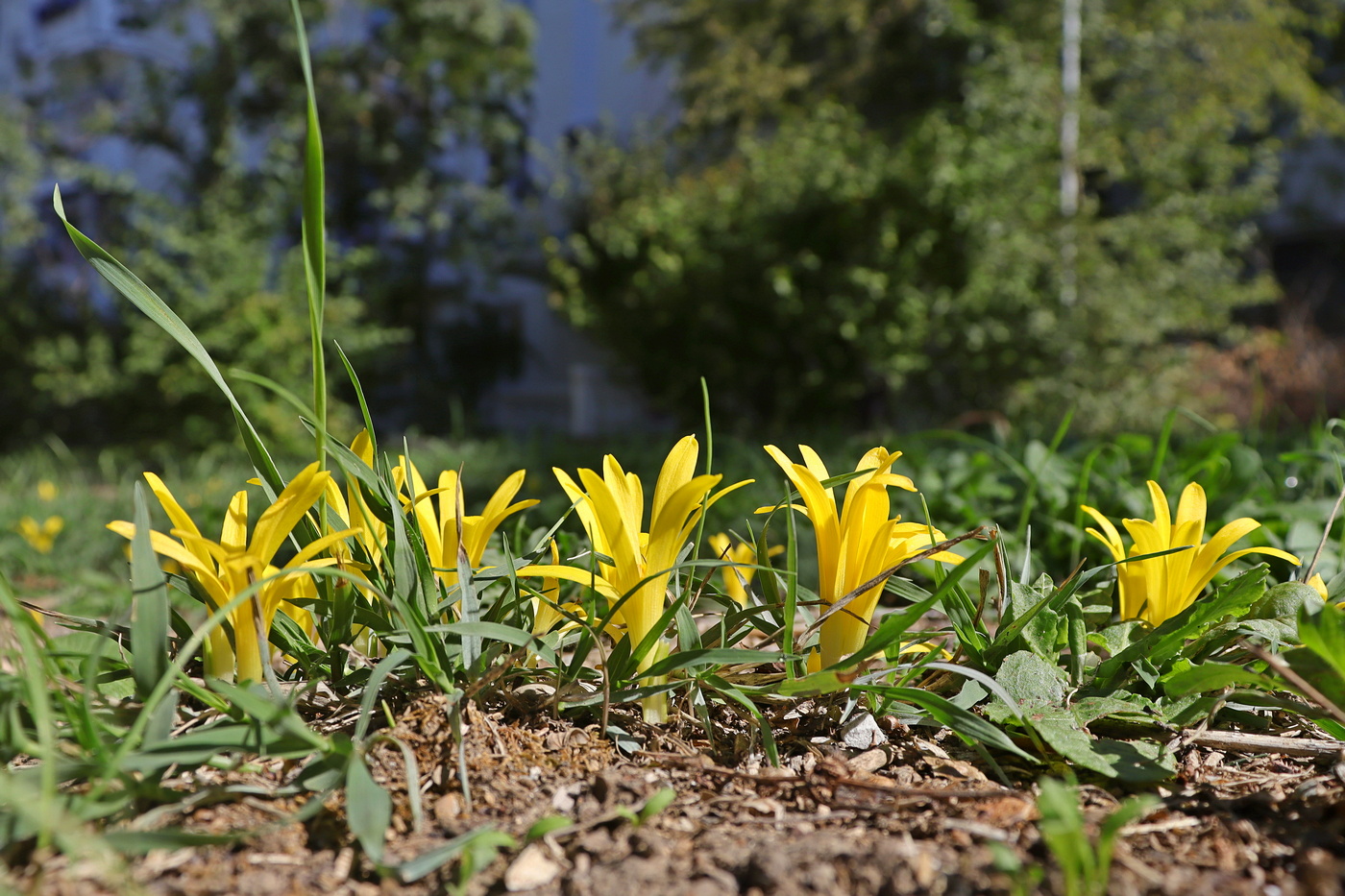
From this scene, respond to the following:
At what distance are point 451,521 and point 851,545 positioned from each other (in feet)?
1.54

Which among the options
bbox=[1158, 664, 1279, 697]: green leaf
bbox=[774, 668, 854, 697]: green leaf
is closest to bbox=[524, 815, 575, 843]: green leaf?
bbox=[774, 668, 854, 697]: green leaf

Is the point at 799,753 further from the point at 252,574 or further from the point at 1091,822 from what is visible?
the point at 252,574

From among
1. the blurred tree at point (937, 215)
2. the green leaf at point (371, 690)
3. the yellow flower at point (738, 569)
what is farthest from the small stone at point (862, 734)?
the blurred tree at point (937, 215)

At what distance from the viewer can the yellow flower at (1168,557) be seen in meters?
1.07

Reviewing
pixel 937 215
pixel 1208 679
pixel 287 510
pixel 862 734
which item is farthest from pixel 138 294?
pixel 937 215

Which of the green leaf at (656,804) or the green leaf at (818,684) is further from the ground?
the green leaf at (818,684)

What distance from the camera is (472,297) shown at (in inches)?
559

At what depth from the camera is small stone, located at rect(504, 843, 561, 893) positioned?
0.75 meters

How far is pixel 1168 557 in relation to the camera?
1.11 meters

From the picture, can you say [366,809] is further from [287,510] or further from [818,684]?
[818,684]

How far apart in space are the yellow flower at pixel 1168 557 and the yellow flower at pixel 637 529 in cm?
51

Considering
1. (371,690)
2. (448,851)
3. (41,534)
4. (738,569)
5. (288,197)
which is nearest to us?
(448,851)

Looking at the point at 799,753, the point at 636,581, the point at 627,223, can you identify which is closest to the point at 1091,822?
the point at 799,753

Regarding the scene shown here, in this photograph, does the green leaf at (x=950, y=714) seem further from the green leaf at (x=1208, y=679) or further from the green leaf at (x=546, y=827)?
the green leaf at (x=546, y=827)
